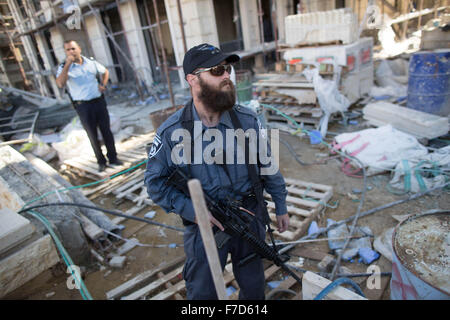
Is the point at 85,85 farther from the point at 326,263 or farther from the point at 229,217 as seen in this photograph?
the point at 326,263

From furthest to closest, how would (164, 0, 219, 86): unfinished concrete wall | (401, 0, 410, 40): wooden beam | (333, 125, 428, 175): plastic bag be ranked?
(401, 0, 410, 40): wooden beam
(164, 0, 219, 86): unfinished concrete wall
(333, 125, 428, 175): plastic bag

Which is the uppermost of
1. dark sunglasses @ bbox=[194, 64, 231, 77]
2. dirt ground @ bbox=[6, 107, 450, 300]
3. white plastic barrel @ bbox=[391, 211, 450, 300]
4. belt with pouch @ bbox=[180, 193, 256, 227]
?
dark sunglasses @ bbox=[194, 64, 231, 77]

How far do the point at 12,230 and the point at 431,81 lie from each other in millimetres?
6480

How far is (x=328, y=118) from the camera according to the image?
5.69m

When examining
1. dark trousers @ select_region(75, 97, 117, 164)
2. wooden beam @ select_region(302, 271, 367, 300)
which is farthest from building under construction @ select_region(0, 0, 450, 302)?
dark trousers @ select_region(75, 97, 117, 164)

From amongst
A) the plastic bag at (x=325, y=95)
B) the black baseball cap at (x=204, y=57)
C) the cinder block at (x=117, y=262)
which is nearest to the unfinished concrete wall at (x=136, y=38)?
the plastic bag at (x=325, y=95)

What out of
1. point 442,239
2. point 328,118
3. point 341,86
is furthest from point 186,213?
point 341,86

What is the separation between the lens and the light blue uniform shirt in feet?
14.3

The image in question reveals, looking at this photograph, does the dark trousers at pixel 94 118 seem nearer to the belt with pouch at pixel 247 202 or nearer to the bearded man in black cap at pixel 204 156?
the bearded man in black cap at pixel 204 156

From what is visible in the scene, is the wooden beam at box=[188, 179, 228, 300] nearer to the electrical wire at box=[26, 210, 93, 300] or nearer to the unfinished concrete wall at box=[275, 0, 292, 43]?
the electrical wire at box=[26, 210, 93, 300]

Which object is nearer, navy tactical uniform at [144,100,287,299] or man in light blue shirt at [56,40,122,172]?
navy tactical uniform at [144,100,287,299]

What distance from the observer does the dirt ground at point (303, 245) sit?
9.06 ft

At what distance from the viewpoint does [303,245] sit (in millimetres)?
3043

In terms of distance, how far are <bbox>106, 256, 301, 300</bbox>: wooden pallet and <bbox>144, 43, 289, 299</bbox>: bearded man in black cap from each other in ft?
2.46
